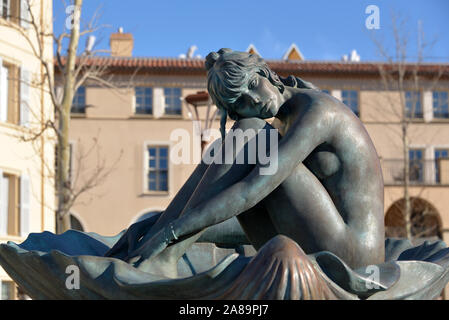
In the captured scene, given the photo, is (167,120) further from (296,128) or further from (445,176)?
(296,128)

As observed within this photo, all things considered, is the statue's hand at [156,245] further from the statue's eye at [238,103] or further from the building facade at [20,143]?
the building facade at [20,143]

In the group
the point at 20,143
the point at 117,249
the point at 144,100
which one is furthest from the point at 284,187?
the point at 144,100

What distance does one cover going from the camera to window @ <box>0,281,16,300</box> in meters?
22.6

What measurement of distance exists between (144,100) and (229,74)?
119 feet

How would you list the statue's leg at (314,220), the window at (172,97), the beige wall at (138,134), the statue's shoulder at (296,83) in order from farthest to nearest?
1. the window at (172,97)
2. the beige wall at (138,134)
3. the statue's shoulder at (296,83)
4. the statue's leg at (314,220)

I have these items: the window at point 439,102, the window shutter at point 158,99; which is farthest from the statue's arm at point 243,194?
the window at point 439,102

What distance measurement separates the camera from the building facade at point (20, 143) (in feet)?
78.5

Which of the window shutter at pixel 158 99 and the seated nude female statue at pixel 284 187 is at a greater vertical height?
the window shutter at pixel 158 99

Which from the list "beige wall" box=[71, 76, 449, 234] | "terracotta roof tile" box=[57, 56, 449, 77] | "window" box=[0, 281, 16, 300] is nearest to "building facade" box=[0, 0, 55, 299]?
"window" box=[0, 281, 16, 300]

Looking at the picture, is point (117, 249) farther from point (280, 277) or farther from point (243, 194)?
point (280, 277)

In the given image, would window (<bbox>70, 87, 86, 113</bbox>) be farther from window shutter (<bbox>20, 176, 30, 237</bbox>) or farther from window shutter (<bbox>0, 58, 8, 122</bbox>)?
window shutter (<bbox>20, 176, 30, 237</bbox>)

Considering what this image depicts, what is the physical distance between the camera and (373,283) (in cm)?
304

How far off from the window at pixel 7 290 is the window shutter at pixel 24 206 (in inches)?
60.9
